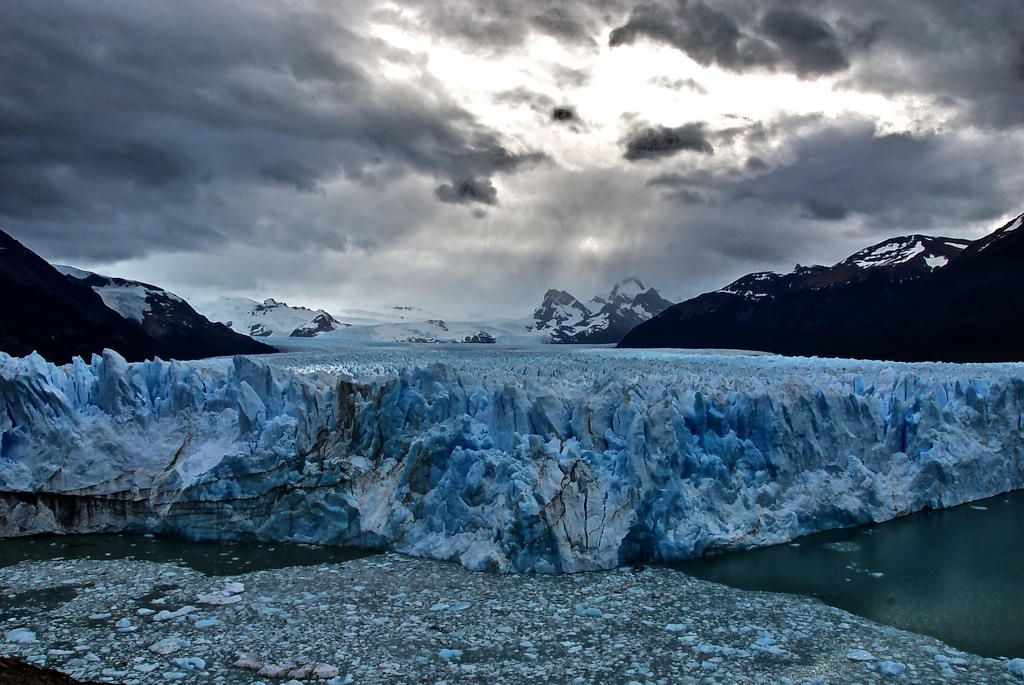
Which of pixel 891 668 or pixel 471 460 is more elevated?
pixel 471 460

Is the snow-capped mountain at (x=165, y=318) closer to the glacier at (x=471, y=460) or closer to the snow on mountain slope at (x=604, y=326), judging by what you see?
the glacier at (x=471, y=460)

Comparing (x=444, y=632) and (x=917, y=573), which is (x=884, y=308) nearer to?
(x=917, y=573)

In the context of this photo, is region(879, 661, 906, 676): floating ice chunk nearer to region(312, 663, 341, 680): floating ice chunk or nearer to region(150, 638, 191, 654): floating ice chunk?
region(312, 663, 341, 680): floating ice chunk

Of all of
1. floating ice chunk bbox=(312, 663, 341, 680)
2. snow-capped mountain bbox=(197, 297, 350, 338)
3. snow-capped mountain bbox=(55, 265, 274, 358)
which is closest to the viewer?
floating ice chunk bbox=(312, 663, 341, 680)

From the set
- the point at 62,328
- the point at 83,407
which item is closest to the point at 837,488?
the point at 83,407

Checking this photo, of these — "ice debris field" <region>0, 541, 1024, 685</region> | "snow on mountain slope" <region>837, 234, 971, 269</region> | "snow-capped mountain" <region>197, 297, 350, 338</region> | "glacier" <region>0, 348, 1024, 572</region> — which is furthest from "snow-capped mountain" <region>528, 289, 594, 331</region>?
"ice debris field" <region>0, 541, 1024, 685</region>

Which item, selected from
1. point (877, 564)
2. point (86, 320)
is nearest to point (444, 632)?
point (877, 564)

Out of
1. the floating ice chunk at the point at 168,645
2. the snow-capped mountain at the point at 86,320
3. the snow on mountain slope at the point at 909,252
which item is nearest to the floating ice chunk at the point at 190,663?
the floating ice chunk at the point at 168,645
